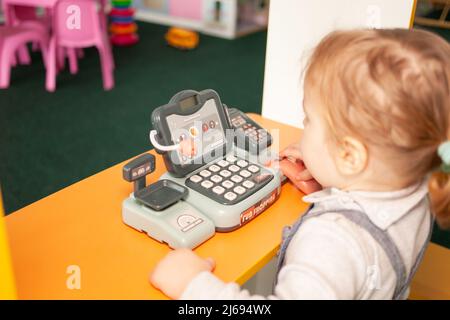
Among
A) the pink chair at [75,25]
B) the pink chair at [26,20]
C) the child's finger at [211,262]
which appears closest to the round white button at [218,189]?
the child's finger at [211,262]

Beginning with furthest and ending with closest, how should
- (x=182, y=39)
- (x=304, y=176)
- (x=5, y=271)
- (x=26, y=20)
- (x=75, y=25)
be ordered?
(x=182, y=39) → (x=26, y=20) → (x=75, y=25) → (x=304, y=176) → (x=5, y=271)

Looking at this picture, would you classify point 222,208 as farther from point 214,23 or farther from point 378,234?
point 214,23

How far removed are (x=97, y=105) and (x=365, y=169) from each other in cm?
211

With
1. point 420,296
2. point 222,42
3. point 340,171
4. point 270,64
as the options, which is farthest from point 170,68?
point 340,171

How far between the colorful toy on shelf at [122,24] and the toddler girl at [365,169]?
2969 mm

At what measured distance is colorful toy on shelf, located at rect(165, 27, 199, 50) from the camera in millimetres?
3398

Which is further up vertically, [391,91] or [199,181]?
[391,91]

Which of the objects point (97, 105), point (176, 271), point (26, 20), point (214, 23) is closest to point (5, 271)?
point (176, 271)

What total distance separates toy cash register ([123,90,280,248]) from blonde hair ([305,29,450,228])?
0.20 m

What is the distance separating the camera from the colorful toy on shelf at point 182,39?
3398mm

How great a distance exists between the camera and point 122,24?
3422 millimetres

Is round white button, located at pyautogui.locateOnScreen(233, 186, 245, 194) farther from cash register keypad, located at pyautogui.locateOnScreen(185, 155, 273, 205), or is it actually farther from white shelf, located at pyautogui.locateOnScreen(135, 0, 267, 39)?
white shelf, located at pyautogui.locateOnScreen(135, 0, 267, 39)

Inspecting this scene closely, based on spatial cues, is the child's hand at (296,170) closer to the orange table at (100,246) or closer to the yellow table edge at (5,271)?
the orange table at (100,246)

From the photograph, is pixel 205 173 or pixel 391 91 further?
pixel 205 173
